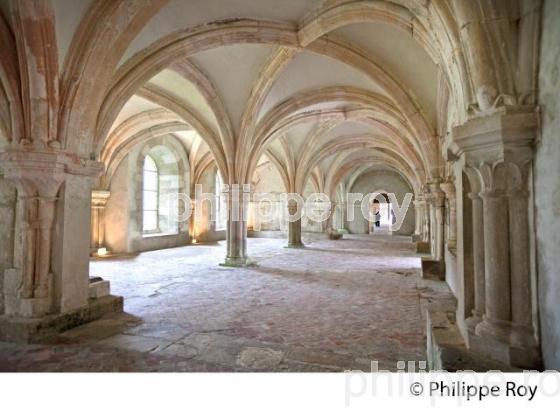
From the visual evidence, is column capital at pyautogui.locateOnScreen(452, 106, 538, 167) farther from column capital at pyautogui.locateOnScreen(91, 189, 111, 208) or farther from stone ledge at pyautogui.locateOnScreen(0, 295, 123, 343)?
column capital at pyautogui.locateOnScreen(91, 189, 111, 208)

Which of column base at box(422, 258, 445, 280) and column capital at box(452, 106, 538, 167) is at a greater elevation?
column capital at box(452, 106, 538, 167)

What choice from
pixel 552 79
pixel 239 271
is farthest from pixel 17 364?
pixel 239 271

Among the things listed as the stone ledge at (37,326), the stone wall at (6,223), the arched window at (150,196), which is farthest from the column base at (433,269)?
the arched window at (150,196)

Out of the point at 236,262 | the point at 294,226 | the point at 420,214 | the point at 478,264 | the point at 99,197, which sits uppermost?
the point at 99,197

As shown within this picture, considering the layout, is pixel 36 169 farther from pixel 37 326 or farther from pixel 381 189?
pixel 381 189

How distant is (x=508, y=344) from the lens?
199cm

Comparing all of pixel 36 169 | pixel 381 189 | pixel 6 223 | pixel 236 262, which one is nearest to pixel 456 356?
pixel 36 169

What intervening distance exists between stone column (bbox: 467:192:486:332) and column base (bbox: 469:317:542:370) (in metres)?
0.09

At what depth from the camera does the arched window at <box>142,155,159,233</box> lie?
13328 mm

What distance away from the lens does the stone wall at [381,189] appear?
23070 millimetres

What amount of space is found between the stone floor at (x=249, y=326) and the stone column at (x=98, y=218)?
166 inches

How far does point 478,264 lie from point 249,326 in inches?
102

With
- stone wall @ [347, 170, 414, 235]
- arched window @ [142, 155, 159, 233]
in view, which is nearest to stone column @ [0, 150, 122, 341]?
arched window @ [142, 155, 159, 233]

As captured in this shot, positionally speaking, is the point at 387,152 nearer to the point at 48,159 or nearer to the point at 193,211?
the point at 193,211
